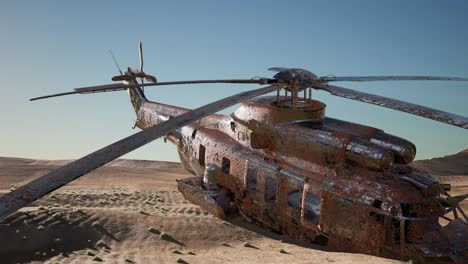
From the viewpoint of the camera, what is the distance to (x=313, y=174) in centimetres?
989

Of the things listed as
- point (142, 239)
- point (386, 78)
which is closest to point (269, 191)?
point (142, 239)

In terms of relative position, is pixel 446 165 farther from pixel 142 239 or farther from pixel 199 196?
pixel 142 239

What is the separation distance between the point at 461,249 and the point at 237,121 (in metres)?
7.01

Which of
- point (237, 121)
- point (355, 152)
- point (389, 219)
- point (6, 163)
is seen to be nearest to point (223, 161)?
point (237, 121)

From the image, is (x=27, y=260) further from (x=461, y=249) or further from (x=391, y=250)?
(x=461, y=249)

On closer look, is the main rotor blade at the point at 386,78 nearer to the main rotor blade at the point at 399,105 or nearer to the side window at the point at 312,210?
the main rotor blade at the point at 399,105

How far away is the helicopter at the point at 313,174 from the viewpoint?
8344mm

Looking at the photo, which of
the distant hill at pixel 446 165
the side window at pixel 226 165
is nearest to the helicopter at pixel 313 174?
the side window at pixel 226 165

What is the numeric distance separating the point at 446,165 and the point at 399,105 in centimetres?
2982

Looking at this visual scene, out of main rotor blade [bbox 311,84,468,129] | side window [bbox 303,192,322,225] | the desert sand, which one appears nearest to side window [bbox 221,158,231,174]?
the desert sand

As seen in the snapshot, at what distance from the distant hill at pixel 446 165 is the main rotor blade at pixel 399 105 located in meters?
24.9

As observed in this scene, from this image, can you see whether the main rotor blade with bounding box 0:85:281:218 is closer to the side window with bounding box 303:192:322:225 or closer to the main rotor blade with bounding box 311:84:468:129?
the main rotor blade with bounding box 311:84:468:129

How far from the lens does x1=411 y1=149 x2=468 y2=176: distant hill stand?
32.7 metres

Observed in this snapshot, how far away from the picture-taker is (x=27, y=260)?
10.4 metres
